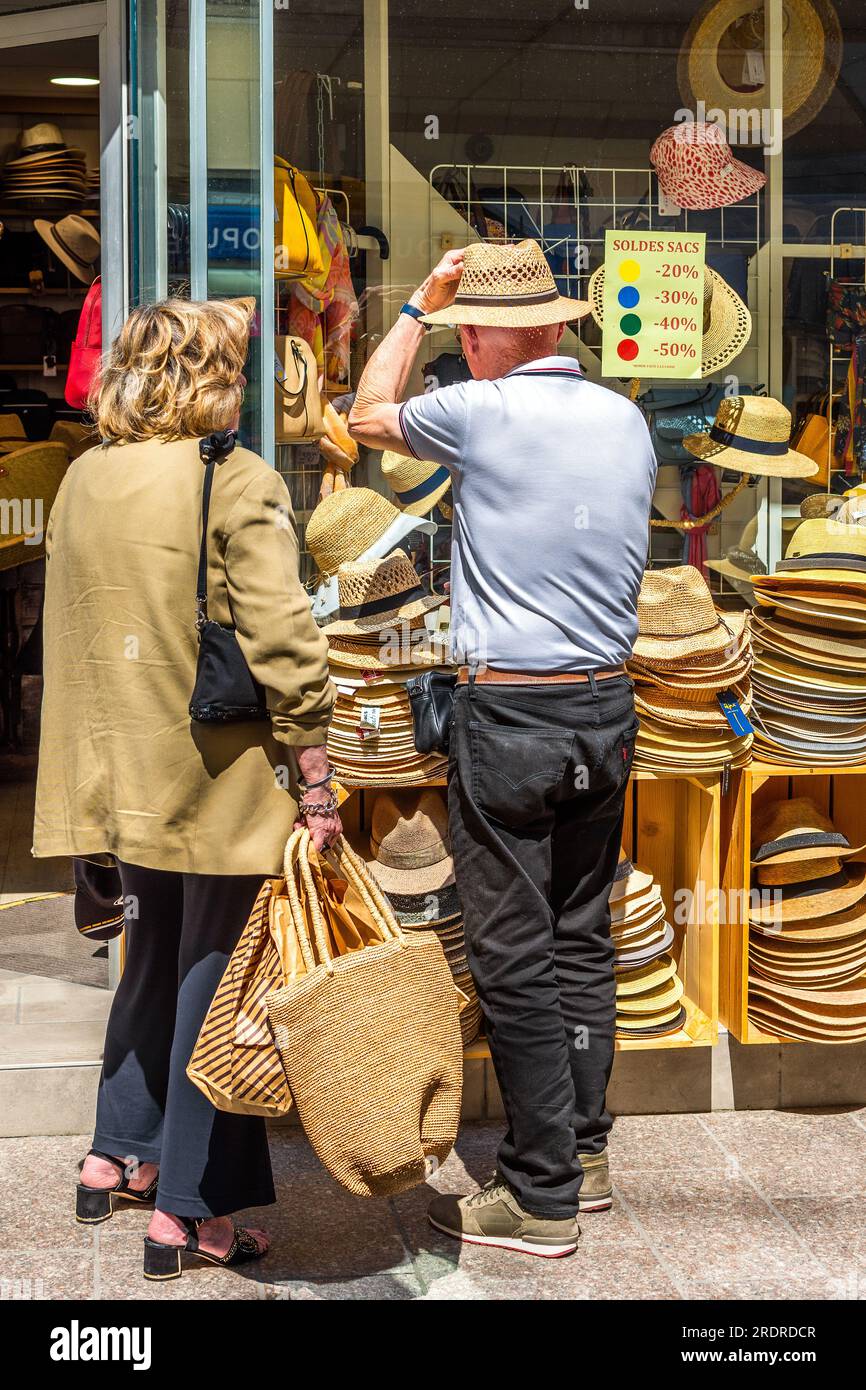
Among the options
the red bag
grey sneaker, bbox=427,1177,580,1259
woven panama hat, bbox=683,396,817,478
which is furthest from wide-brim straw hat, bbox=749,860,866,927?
the red bag

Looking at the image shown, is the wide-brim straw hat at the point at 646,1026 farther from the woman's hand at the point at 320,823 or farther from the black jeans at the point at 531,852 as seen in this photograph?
the woman's hand at the point at 320,823

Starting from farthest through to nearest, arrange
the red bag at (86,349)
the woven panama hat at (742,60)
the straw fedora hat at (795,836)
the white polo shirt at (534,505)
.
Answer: the red bag at (86,349) → the woven panama hat at (742,60) → the straw fedora hat at (795,836) → the white polo shirt at (534,505)

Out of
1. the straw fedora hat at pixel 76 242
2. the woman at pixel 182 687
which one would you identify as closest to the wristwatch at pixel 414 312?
the woman at pixel 182 687

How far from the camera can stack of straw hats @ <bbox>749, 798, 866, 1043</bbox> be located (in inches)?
160

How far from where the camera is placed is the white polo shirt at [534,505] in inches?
129

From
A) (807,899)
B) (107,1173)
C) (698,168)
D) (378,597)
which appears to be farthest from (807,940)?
(698,168)

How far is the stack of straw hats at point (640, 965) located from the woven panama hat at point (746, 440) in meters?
1.29

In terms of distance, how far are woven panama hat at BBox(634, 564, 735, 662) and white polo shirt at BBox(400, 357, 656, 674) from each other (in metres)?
0.69

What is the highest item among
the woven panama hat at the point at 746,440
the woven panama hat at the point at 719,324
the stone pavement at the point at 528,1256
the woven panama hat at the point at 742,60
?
the woven panama hat at the point at 742,60

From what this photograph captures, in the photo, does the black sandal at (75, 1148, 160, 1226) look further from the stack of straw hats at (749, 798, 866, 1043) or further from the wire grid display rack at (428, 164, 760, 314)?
the wire grid display rack at (428, 164, 760, 314)

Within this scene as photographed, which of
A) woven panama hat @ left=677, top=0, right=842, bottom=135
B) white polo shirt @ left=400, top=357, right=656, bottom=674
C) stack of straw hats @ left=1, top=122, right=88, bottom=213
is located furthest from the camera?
stack of straw hats @ left=1, top=122, right=88, bottom=213

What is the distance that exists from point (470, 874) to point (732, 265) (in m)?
2.27

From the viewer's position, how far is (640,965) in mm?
4094

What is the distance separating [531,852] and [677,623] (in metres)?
0.95
